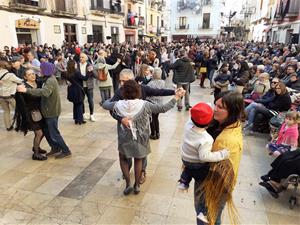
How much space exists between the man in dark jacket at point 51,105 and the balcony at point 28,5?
11.3m

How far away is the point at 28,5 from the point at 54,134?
12108 mm

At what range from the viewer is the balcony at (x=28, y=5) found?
13.0 m

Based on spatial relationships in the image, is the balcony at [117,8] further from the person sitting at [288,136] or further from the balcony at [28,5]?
the person sitting at [288,136]

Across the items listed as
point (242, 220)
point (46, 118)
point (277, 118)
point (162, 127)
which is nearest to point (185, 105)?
point (162, 127)

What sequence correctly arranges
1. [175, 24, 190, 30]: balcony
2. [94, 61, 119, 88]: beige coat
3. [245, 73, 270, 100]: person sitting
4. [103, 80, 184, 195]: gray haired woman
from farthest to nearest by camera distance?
[175, 24, 190, 30]: balcony → [94, 61, 119, 88]: beige coat → [245, 73, 270, 100]: person sitting → [103, 80, 184, 195]: gray haired woman

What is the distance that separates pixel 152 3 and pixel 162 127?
34.7 metres

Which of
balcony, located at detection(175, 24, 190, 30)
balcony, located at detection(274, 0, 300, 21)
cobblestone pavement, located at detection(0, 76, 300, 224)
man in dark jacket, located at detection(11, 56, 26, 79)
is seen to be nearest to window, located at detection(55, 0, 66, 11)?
man in dark jacket, located at detection(11, 56, 26, 79)

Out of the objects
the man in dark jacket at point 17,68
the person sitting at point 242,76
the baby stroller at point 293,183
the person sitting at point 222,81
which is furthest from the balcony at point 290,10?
the baby stroller at point 293,183

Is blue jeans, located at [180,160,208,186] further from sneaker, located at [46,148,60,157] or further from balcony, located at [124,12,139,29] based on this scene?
balcony, located at [124,12,139,29]

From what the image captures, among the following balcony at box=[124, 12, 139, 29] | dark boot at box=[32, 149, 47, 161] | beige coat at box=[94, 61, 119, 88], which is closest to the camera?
dark boot at box=[32, 149, 47, 161]

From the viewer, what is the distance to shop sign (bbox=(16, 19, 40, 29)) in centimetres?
1356

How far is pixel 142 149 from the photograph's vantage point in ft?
10.1

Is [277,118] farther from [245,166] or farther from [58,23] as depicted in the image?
[58,23]

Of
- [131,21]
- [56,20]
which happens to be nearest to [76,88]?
[56,20]
